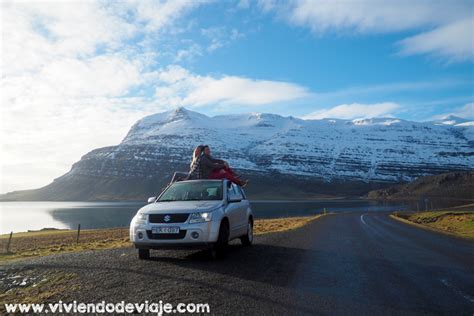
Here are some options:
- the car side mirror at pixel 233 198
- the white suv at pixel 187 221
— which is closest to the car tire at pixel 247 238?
the car side mirror at pixel 233 198

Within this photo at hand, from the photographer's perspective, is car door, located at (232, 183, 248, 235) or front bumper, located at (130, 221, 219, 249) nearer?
front bumper, located at (130, 221, 219, 249)

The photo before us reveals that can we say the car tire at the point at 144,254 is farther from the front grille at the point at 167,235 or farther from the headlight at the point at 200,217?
the headlight at the point at 200,217

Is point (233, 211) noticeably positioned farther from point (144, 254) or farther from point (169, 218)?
point (144, 254)

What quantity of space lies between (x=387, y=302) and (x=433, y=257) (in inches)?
222

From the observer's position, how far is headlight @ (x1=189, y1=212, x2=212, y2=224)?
894 cm

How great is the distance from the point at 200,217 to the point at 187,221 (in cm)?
29

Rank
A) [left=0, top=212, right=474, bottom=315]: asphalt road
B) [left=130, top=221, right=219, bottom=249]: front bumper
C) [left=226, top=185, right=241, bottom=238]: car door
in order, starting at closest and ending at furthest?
[left=0, top=212, right=474, bottom=315]: asphalt road < [left=130, top=221, right=219, bottom=249]: front bumper < [left=226, top=185, right=241, bottom=238]: car door

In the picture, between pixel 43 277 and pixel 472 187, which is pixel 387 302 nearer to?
pixel 43 277

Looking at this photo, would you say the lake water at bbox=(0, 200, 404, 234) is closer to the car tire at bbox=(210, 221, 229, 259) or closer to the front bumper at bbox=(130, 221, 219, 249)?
the car tire at bbox=(210, 221, 229, 259)

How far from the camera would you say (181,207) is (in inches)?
364

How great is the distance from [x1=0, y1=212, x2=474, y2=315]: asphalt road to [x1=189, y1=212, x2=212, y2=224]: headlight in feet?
3.06

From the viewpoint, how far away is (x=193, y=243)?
28.8 ft

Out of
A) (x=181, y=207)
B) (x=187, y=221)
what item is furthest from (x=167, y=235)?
(x=181, y=207)

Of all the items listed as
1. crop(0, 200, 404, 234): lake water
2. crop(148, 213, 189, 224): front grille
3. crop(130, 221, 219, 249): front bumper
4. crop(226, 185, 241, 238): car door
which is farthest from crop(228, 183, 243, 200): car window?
crop(0, 200, 404, 234): lake water
